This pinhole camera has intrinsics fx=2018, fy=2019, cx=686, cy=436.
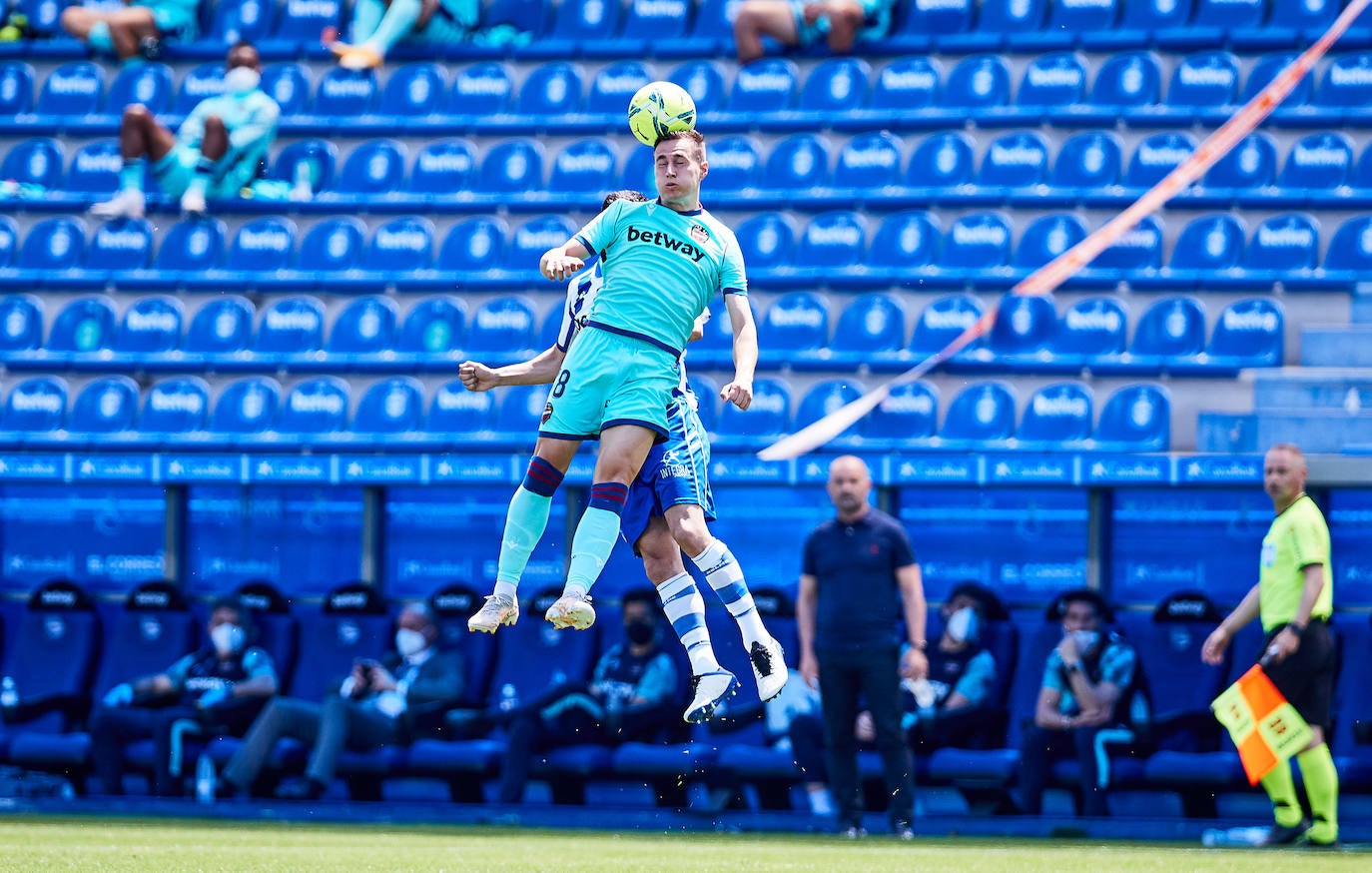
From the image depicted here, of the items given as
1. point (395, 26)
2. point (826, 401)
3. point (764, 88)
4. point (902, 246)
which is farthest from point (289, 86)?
point (826, 401)

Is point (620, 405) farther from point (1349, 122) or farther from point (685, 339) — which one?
point (1349, 122)

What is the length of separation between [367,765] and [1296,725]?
203 inches

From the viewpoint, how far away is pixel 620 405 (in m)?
6.20

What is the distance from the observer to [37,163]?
50.5ft

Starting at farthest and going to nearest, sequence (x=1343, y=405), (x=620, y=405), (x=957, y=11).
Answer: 1. (x=957, y=11)
2. (x=1343, y=405)
3. (x=620, y=405)

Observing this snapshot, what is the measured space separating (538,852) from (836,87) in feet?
23.2

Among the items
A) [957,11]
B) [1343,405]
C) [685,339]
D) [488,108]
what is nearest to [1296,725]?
[1343,405]

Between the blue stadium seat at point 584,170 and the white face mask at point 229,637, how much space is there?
3.82 metres

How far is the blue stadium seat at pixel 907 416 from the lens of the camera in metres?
12.1

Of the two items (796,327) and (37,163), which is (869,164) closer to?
(796,327)

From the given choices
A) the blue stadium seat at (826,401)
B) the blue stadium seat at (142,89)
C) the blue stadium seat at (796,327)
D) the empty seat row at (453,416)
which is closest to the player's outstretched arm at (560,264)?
the empty seat row at (453,416)

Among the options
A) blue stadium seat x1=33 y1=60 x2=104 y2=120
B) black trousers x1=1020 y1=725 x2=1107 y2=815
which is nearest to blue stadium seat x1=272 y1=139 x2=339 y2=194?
blue stadium seat x1=33 y1=60 x2=104 y2=120

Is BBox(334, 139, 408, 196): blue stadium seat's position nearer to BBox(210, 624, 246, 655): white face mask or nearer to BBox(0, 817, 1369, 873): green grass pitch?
BBox(210, 624, 246, 655): white face mask

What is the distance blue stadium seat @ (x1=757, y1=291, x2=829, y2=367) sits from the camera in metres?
12.7
